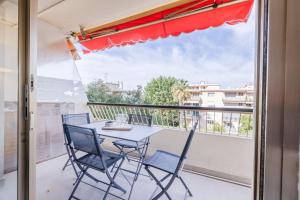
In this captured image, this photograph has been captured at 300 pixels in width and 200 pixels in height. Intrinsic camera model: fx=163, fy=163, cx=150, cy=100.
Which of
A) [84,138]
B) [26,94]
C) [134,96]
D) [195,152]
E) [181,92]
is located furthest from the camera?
[134,96]

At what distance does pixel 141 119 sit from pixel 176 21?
62.8 inches

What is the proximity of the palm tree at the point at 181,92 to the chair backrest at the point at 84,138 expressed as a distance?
2059 millimetres

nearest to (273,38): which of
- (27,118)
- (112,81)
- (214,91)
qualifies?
(27,118)

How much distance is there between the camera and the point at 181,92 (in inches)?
138

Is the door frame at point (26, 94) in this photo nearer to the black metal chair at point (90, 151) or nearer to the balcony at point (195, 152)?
the black metal chair at point (90, 151)

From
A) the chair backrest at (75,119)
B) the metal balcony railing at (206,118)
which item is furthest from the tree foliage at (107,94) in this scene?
the chair backrest at (75,119)

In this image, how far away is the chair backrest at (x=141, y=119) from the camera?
2.64 metres

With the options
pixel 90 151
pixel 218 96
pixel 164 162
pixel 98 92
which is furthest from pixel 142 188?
pixel 98 92

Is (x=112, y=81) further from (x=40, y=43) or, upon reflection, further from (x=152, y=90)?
(x=40, y=43)

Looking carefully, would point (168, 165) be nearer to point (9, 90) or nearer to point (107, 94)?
point (9, 90)

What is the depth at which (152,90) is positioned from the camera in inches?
153

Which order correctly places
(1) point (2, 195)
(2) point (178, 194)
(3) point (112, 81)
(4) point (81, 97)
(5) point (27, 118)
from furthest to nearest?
(3) point (112, 81), (4) point (81, 97), (2) point (178, 194), (1) point (2, 195), (5) point (27, 118)

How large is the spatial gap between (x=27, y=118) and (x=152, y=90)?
10.1 ft

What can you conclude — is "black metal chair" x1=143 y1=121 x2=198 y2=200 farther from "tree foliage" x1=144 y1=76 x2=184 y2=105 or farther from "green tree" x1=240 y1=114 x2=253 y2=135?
"tree foliage" x1=144 y1=76 x2=184 y2=105
